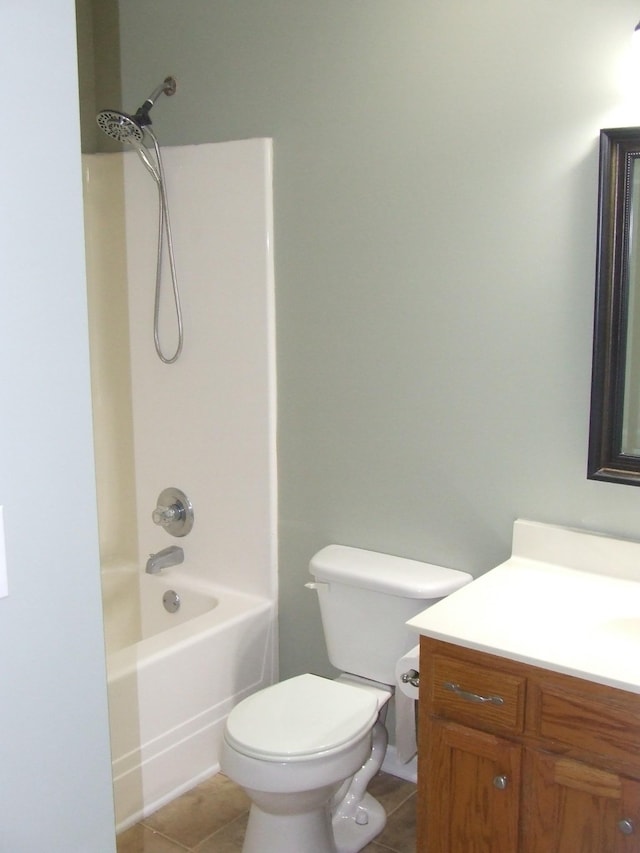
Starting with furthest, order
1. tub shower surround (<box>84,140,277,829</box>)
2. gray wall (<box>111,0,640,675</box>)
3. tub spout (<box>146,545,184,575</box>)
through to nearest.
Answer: tub spout (<box>146,545,184,575</box>) < tub shower surround (<box>84,140,277,829</box>) < gray wall (<box>111,0,640,675</box>)

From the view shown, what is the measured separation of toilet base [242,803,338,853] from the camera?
85.7 inches

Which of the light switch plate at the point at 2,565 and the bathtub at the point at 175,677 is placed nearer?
the light switch plate at the point at 2,565

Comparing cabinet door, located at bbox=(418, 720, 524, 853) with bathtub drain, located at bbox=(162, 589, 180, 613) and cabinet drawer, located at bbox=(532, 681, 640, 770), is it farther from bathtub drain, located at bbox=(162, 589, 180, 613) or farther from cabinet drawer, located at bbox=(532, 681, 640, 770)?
bathtub drain, located at bbox=(162, 589, 180, 613)

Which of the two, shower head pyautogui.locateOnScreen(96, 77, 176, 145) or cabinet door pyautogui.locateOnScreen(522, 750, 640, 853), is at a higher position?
shower head pyautogui.locateOnScreen(96, 77, 176, 145)

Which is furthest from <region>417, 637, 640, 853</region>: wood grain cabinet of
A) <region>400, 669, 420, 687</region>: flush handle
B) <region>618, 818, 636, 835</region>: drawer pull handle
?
<region>400, 669, 420, 687</region>: flush handle

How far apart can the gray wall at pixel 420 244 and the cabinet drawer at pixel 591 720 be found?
23.6 inches

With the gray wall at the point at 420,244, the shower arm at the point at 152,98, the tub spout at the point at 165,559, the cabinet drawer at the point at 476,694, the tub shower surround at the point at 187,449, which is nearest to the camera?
the cabinet drawer at the point at 476,694

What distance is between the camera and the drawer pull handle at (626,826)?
5.33 ft

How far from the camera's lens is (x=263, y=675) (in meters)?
2.89

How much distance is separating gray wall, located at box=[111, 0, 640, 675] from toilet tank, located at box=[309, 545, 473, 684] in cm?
10

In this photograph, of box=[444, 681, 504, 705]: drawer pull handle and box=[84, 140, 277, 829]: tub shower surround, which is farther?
box=[84, 140, 277, 829]: tub shower surround

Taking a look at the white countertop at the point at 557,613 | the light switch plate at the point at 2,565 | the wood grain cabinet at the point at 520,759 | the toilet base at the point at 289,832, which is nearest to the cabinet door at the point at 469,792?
the wood grain cabinet at the point at 520,759

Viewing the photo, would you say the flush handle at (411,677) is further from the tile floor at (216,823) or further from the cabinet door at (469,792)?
the tile floor at (216,823)

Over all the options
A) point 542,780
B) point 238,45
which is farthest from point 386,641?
point 238,45
